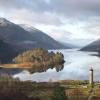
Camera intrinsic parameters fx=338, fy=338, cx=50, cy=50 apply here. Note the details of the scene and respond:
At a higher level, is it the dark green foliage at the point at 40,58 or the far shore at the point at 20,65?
the dark green foliage at the point at 40,58

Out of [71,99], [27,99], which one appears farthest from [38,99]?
[71,99]

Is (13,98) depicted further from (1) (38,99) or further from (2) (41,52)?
(2) (41,52)

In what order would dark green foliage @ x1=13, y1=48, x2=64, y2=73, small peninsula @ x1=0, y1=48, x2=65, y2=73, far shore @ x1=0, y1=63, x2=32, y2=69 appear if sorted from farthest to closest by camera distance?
dark green foliage @ x1=13, y1=48, x2=64, y2=73 → small peninsula @ x1=0, y1=48, x2=65, y2=73 → far shore @ x1=0, y1=63, x2=32, y2=69

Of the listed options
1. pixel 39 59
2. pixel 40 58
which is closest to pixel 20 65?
pixel 39 59

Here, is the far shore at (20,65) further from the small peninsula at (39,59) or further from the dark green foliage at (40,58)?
the dark green foliage at (40,58)

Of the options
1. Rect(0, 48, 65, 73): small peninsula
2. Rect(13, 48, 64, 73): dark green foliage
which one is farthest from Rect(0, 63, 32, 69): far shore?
Rect(13, 48, 64, 73): dark green foliage

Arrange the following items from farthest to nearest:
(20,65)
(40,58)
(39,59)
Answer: (40,58), (39,59), (20,65)

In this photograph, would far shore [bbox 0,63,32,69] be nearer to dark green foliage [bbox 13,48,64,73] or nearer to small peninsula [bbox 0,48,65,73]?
small peninsula [bbox 0,48,65,73]

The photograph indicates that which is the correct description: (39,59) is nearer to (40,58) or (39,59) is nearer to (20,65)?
(40,58)

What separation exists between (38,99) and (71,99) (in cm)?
643

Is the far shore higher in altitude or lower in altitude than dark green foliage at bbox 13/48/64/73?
lower

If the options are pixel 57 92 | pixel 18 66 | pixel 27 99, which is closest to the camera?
pixel 57 92

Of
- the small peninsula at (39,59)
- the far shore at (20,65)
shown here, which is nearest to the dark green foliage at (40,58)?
the small peninsula at (39,59)

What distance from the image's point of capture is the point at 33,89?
6069 cm
